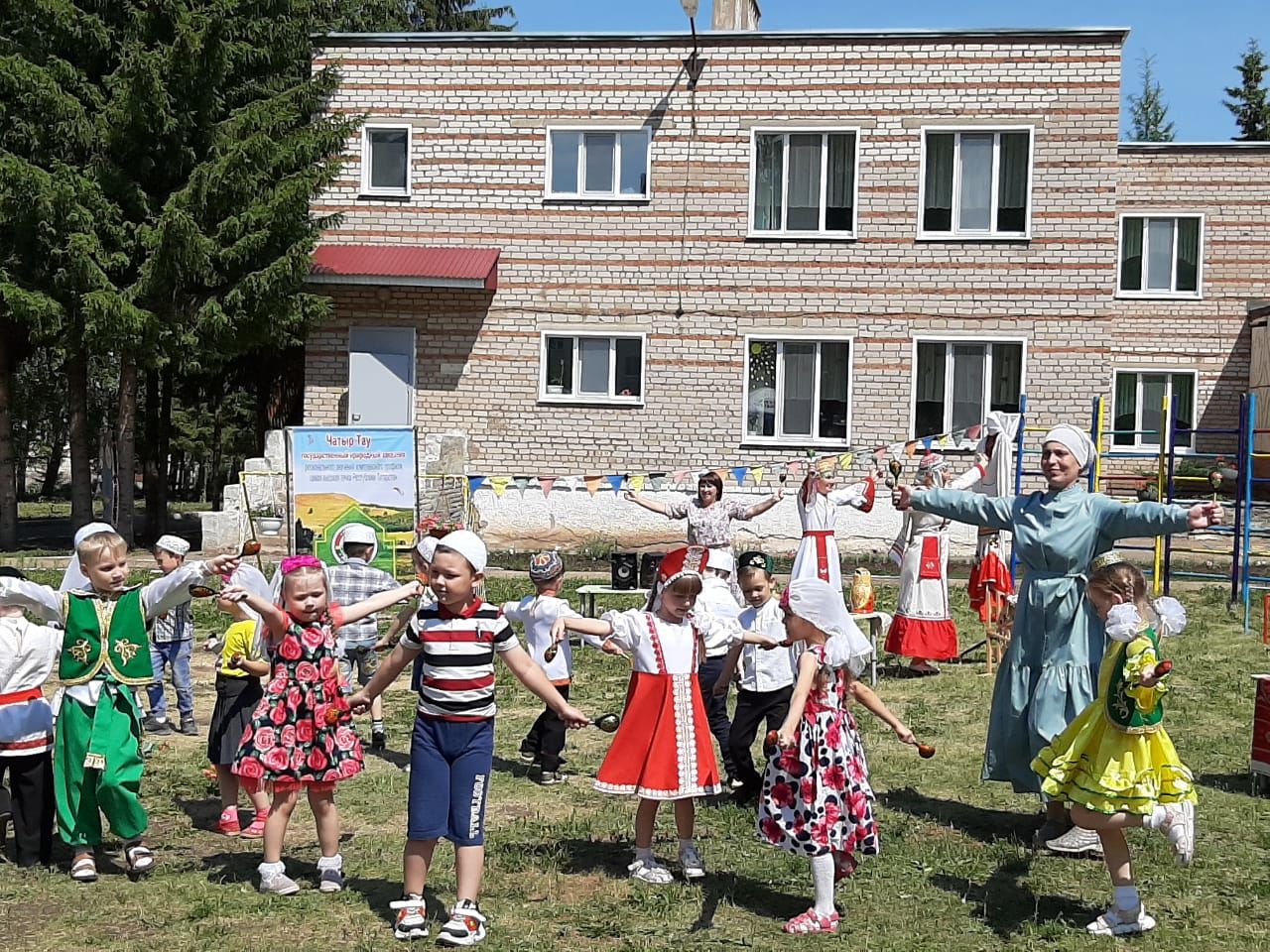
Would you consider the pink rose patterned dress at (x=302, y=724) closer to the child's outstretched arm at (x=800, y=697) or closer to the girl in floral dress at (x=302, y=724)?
the girl in floral dress at (x=302, y=724)

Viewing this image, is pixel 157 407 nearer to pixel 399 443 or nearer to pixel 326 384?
pixel 326 384

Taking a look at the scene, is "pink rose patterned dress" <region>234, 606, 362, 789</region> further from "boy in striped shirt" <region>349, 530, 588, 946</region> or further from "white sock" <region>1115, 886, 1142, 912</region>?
"white sock" <region>1115, 886, 1142, 912</region>

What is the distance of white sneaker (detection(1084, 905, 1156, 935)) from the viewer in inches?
230

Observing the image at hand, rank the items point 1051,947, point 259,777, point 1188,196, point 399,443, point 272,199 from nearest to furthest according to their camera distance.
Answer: point 1051,947
point 259,777
point 399,443
point 272,199
point 1188,196

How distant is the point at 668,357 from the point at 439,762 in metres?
16.3

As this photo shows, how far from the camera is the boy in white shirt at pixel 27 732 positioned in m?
6.62

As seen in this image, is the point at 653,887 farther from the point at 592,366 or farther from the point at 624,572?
the point at 592,366

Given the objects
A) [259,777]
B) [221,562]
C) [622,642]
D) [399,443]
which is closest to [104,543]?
[221,562]

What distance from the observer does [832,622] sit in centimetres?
609

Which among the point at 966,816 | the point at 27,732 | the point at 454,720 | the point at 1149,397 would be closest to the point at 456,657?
the point at 454,720

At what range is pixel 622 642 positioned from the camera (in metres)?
6.54

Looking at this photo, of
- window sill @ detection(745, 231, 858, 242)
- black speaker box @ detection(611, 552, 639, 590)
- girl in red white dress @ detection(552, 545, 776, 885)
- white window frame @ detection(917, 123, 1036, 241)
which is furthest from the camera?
window sill @ detection(745, 231, 858, 242)

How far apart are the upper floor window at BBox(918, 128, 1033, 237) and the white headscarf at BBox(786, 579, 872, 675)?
16158 millimetres

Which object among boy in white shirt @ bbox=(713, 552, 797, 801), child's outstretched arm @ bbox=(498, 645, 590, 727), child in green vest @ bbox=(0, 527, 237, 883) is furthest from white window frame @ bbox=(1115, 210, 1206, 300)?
child in green vest @ bbox=(0, 527, 237, 883)
